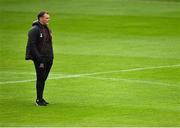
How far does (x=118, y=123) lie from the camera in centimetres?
1964

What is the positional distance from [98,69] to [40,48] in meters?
6.34

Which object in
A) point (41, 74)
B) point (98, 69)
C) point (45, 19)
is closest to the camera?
point (45, 19)

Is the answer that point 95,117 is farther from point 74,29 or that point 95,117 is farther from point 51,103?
point 74,29

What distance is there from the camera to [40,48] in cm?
2184

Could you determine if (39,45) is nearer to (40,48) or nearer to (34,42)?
(40,48)

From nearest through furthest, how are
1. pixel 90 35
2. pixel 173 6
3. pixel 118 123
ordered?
pixel 118 123, pixel 90 35, pixel 173 6

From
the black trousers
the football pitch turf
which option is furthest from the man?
the football pitch turf

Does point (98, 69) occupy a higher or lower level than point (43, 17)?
lower

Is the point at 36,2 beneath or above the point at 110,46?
beneath

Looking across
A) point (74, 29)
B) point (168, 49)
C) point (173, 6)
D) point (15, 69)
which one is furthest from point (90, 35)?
point (173, 6)

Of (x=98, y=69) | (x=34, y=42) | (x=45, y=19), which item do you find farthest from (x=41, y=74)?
(x=98, y=69)

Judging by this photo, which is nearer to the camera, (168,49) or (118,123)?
(118,123)

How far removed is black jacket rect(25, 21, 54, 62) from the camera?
21.8 meters

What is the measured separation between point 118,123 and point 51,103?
3047 mm
